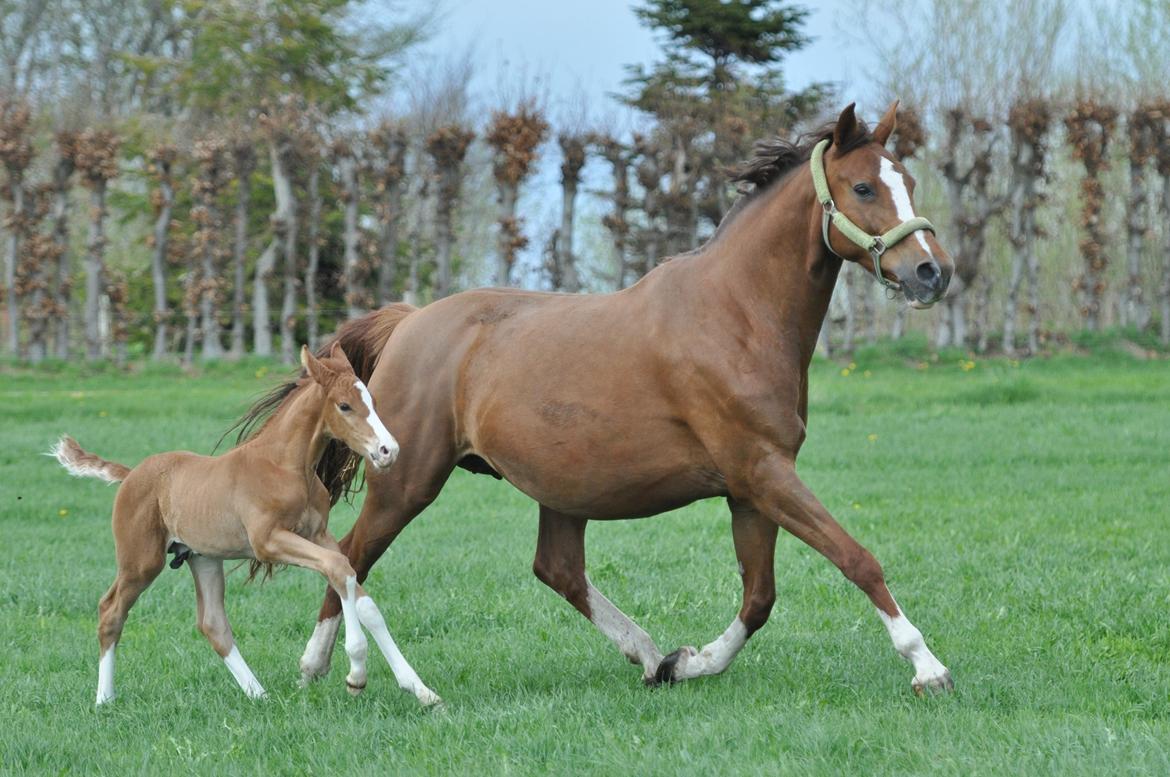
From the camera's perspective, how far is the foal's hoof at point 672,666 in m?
5.75

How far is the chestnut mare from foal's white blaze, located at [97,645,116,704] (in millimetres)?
858

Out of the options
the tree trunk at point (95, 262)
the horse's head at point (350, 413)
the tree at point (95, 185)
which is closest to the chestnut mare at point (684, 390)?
the horse's head at point (350, 413)

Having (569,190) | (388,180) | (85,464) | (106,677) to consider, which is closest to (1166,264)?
(569,190)

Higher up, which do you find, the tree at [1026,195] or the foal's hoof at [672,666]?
the tree at [1026,195]

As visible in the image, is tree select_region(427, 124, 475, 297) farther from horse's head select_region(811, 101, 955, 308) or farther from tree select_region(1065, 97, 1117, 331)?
horse's head select_region(811, 101, 955, 308)

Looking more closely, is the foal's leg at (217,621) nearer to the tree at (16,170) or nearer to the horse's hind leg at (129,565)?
the horse's hind leg at (129,565)

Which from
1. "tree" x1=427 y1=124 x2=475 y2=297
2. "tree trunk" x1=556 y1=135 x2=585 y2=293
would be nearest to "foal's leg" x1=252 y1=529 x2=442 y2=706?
"tree" x1=427 y1=124 x2=475 y2=297

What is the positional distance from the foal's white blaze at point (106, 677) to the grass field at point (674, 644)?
0.08 meters

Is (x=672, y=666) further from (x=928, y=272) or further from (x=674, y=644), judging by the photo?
(x=928, y=272)

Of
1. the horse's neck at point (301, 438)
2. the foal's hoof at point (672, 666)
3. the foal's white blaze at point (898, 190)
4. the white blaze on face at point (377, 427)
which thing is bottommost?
the foal's hoof at point (672, 666)

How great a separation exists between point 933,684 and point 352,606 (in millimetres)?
2352

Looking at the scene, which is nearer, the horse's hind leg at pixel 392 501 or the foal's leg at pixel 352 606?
the foal's leg at pixel 352 606

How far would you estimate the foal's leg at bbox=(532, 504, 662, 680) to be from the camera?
6008 millimetres

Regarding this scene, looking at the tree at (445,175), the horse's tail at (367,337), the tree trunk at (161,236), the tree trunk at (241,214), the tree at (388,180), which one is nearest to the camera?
the horse's tail at (367,337)
